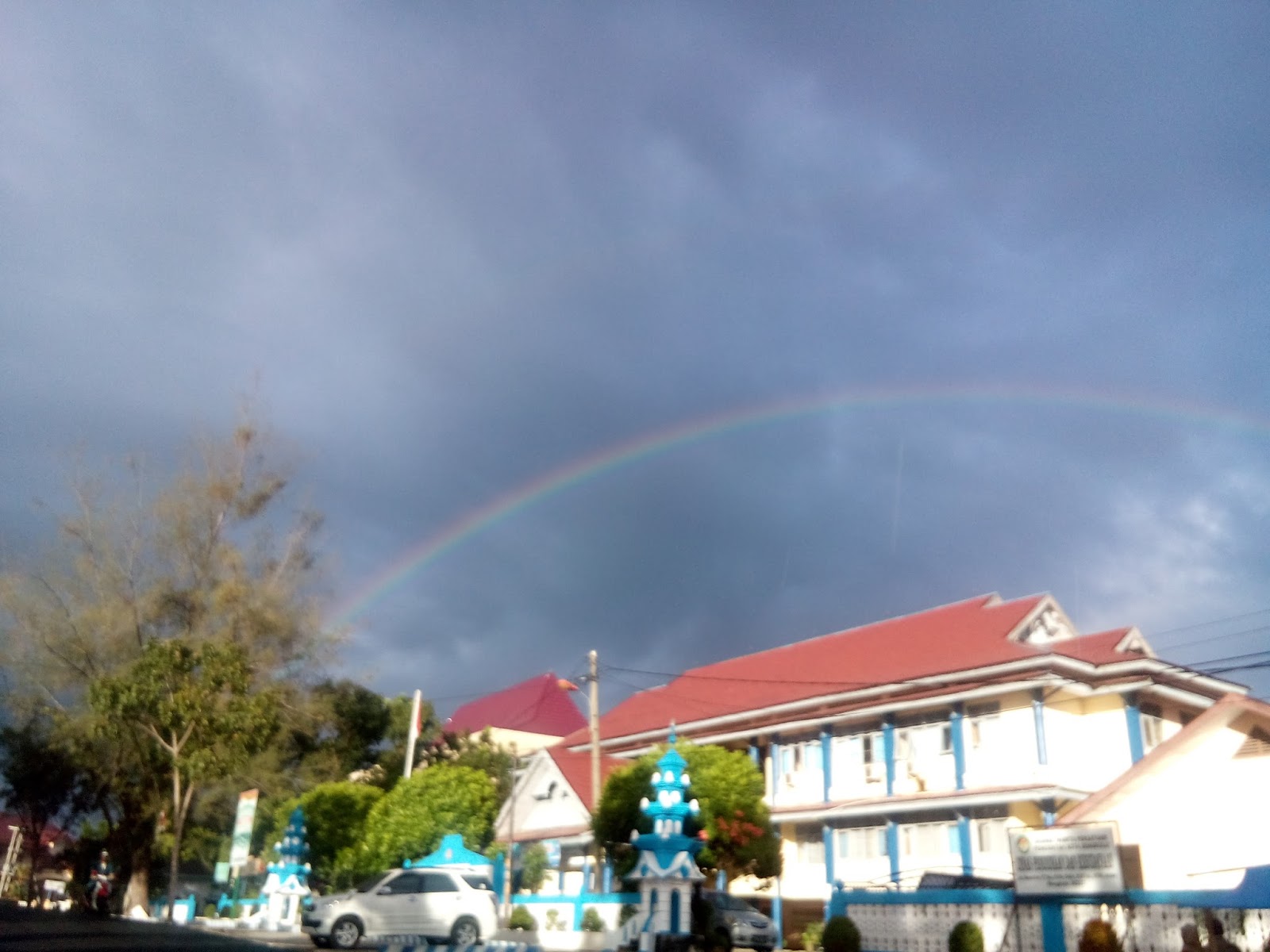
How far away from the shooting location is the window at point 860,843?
31.2 metres

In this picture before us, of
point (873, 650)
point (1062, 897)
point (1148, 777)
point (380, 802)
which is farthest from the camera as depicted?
point (873, 650)

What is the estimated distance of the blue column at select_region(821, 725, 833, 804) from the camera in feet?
108

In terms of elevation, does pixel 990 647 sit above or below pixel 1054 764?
above

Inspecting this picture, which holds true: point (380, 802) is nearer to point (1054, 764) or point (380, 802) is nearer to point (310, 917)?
point (310, 917)

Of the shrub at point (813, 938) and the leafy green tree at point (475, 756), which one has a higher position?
the leafy green tree at point (475, 756)

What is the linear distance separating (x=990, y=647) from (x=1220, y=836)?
10608mm

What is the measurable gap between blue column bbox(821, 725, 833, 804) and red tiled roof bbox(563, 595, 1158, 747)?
1229 millimetres

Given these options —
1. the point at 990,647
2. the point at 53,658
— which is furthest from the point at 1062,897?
the point at 53,658

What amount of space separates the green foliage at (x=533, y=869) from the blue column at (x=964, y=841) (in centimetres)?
1490

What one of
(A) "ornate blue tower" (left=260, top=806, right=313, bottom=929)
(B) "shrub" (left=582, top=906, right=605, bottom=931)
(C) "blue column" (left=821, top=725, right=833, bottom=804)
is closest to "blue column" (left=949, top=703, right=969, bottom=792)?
(C) "blue column" (left=821, top=725, right=833, bottom=804)

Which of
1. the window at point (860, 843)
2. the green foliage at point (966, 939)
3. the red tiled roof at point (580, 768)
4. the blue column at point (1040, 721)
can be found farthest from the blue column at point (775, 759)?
the green foliage at point (966, 939)

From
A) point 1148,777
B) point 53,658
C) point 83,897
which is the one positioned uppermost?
point 53,658

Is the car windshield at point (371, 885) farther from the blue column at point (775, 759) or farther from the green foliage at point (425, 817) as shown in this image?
the blue column at point (775, 759)

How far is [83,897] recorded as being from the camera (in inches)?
1650
